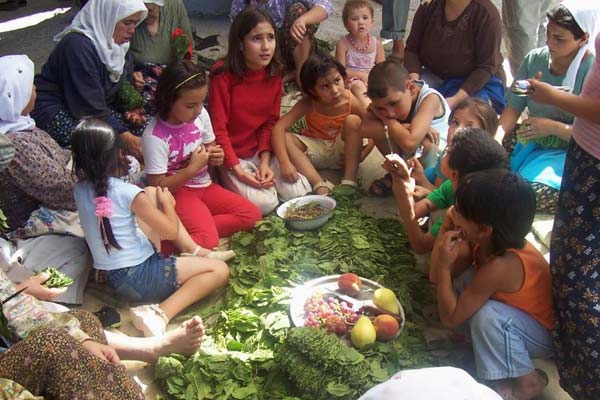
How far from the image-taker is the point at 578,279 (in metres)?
2.21

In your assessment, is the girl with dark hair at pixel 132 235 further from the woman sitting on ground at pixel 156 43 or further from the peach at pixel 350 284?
the woman sitting on ground at pixel 156 43

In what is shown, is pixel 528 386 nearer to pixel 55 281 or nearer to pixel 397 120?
pixel 397 120

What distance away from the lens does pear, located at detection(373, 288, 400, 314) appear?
2594 mm

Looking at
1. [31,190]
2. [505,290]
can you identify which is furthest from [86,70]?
[505,290]

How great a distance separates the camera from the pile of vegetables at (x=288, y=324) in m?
2.31

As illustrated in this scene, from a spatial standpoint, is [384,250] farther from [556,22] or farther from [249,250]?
[556,22]

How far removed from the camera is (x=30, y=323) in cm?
213

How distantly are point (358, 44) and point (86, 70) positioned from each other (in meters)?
2.23

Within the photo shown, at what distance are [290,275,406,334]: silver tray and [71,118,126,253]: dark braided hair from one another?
2.93 feet

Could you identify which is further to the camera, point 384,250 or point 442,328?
Result: point 384,250

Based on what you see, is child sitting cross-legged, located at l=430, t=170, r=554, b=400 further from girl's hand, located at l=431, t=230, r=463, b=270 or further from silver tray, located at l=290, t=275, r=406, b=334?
silver tray, located at l=290, t=275, r=406, b=334

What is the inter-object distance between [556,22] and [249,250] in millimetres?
2062

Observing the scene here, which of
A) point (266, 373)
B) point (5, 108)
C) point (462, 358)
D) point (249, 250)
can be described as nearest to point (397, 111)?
point (249, 250)

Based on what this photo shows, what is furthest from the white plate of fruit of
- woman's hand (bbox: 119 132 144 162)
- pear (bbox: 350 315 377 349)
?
woman's hand (bbox: 119 132 144 162)
